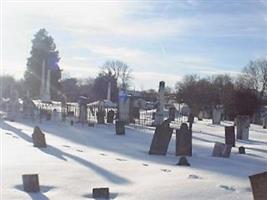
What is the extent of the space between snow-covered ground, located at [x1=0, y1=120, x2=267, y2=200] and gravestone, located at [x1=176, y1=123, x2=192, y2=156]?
0.30m

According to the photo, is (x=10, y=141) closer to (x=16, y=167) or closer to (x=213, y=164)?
(x=16, y=167)

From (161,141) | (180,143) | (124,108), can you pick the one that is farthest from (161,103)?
(180,143)

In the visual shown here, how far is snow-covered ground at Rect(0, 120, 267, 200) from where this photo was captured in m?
10.1

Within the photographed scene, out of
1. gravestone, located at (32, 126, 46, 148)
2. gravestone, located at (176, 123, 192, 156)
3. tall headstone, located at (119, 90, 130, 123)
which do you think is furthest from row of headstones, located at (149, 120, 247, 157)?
tall headstone, located at (119, 90, 130, 123)

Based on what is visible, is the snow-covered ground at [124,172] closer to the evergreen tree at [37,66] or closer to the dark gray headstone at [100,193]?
the dark gray headstone at [100,193]

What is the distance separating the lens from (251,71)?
98125 millimetres

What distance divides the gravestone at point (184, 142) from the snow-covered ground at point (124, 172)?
0.98ft

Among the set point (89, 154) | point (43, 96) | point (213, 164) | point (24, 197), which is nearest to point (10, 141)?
point (89, 154)

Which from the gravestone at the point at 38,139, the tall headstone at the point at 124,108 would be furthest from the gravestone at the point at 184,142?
the tall headstone at the point at 124,108

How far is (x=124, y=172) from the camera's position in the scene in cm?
1312

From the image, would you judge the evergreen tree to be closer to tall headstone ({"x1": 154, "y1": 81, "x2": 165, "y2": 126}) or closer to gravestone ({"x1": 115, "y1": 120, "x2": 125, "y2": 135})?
tall headstone ({"x1": 154, "y1": 81, "x2": 165, "y2": 126})

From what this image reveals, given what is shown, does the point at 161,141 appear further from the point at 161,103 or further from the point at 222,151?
the point at 161,103

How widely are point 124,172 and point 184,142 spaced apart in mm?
5149

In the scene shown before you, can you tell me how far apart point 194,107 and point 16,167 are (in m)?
58.4
